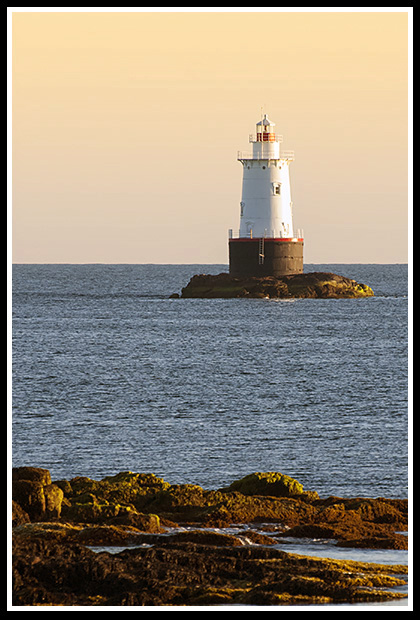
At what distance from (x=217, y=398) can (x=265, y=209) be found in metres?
38.1

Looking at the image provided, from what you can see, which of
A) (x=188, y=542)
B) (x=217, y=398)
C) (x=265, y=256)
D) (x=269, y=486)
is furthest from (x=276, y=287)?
(x=188, y=542)

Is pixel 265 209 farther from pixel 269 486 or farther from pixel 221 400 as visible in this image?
pixel 269 486

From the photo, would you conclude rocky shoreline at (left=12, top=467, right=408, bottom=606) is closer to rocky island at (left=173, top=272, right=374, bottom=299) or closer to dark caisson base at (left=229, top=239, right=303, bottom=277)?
dark caisson base at (left=229, top=239, right=303, bottom=277)

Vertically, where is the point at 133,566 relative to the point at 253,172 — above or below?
below

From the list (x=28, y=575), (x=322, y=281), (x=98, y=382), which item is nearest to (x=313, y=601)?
(x=28, y=575)

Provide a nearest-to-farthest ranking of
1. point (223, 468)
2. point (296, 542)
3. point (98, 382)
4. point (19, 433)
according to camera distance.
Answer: point (296, 542)
point (223, 468)
point (19, 433)
point (98, 382)

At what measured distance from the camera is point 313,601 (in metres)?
11.3

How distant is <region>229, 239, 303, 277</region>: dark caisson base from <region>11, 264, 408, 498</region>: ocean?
17.2 ft

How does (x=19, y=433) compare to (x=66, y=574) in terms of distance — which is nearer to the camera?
(x=66, y=574)

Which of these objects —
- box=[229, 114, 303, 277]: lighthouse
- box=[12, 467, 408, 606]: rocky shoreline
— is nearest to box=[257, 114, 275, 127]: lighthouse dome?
box=[229, 114, 303, 277]: lighthouse

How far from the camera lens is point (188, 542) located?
13.4m

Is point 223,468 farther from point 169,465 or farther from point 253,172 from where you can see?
point 253,172

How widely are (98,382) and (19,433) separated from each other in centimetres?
1151

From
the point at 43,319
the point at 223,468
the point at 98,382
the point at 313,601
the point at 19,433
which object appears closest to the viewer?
the point at 313,601
